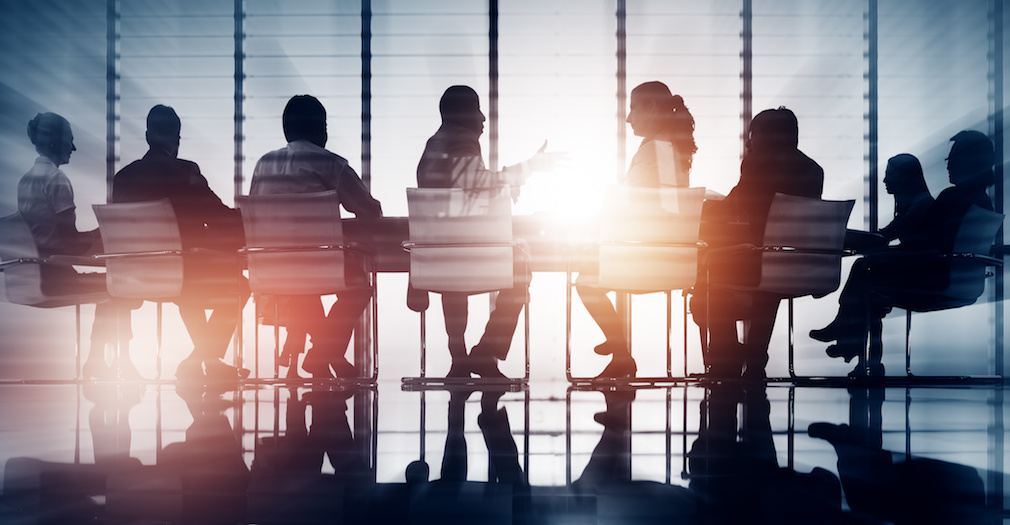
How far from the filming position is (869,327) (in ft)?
9.97

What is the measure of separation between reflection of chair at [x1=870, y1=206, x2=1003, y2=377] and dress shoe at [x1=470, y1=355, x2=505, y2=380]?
173 cm

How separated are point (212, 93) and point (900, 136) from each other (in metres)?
4.41

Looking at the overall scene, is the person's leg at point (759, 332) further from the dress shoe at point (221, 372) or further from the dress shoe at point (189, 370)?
the dress shoe at point (189, 370)

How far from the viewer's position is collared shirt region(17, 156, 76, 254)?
2.82 m

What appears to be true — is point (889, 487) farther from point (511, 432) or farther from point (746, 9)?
point (746, 9)

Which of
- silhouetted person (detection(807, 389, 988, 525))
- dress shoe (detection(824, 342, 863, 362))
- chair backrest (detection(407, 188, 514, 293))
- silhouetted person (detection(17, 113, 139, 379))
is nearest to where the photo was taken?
silhouetted person (detection(807, 389, 988, 525))

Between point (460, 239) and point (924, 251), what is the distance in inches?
79.1

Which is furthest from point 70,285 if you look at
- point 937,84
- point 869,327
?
point 937,84

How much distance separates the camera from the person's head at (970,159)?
9.70ft

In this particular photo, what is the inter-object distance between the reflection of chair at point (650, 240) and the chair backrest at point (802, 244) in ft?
0.99

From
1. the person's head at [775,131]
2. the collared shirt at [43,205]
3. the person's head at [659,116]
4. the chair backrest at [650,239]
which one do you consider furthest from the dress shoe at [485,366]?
the collared shirt at [43,205]

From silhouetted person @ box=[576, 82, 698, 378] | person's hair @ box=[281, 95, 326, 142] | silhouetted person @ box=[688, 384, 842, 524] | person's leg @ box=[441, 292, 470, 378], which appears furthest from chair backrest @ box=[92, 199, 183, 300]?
silhouetted person @ box=[688, 384, 842, 524]

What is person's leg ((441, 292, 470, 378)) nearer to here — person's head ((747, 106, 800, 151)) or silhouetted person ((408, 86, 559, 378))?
silhouetted person ((408, 86, 559, 378))

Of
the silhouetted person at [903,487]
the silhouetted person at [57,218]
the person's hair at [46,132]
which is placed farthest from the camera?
the person's hair at [46,132]
